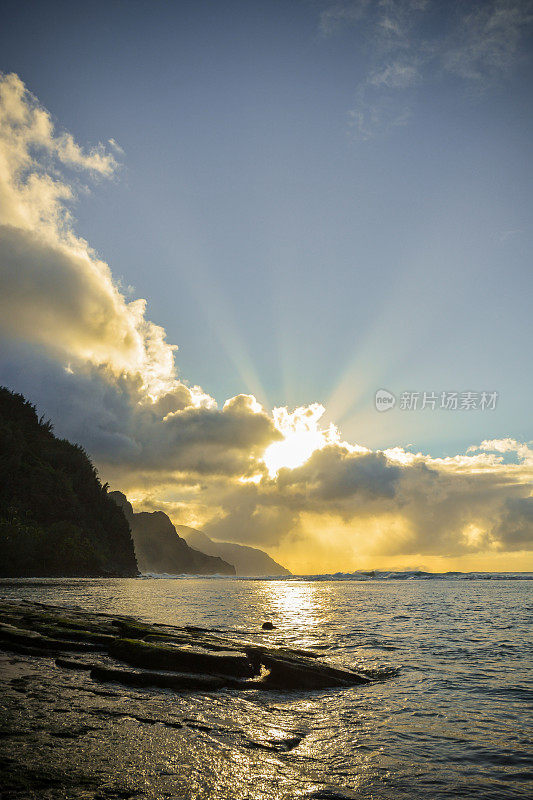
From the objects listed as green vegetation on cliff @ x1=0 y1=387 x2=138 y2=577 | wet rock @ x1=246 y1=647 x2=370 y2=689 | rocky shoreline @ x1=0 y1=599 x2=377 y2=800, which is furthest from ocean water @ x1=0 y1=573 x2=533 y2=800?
green vegetation on cliff @ x1=0 y1=387 x2=138 y2=577

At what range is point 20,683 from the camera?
13.4 m

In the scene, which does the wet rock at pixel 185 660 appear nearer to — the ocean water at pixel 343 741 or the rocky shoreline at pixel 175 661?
the rocky shoreline at pixel 175 661

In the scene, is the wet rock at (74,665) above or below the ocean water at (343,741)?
below

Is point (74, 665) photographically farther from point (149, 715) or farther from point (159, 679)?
point (149, 715)

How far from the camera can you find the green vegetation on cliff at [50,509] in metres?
123

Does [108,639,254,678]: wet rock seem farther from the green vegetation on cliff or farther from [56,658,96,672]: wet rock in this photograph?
the green vegetation on cliff

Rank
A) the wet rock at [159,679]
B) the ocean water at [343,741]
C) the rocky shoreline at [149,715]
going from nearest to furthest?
the rocky shoreline at [149,715] → the ocean water at [343,741] → the wet rock at [159,679]

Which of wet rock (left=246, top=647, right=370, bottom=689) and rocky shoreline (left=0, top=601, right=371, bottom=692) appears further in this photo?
wet rock (left=246, top=647, right=370, bottom=689)

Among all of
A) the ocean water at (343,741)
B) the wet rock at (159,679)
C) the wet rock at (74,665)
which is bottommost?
the wet rock at (74,665)

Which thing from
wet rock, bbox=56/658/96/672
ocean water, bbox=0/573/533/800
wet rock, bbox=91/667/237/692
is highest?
ocean water, bbox=0/573/533/800

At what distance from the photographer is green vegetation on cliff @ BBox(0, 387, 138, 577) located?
403 feet

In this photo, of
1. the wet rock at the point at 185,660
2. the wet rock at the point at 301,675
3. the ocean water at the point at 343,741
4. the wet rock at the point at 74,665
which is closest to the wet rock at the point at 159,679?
the ocean water at the point at 343,741

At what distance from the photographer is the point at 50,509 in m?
147

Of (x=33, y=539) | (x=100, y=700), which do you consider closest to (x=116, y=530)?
(x=33, y=539)
